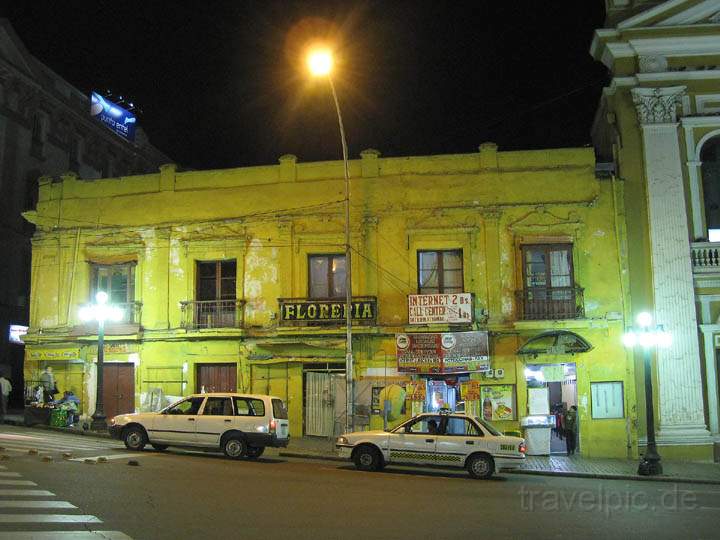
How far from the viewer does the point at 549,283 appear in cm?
2241

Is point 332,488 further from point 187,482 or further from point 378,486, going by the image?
point 187,482

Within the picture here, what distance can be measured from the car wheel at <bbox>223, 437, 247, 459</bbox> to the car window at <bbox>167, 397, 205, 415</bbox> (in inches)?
48.7

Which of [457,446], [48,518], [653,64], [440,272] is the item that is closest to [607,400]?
[440,272]

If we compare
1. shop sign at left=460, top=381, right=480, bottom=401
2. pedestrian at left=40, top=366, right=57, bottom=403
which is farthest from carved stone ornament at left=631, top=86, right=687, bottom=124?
pedestrian at left=40, top=366, right=57, bottom=403

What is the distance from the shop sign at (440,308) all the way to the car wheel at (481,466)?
21.8 feet

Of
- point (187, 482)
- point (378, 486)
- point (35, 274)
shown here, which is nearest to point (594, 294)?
point (378, 486)

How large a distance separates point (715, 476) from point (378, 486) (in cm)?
955

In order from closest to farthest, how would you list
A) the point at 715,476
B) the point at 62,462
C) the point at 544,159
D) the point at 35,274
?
the point at 62,462, the point at 715,476, the point at 544,159, the point at 35,274

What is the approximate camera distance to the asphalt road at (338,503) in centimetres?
916

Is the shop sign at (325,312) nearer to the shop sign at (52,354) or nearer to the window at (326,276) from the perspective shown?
the window at (326,276)

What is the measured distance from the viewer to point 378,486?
43.7 ft

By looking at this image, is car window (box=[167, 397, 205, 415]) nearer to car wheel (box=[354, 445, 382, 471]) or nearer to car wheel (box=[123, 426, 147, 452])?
car wheel (box=[123, 426, 147, 452])

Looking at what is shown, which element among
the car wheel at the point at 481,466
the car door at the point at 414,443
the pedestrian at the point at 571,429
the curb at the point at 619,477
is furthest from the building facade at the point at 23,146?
the curb at the point at 619,477

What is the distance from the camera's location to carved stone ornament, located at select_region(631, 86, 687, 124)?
22109 millimetres
